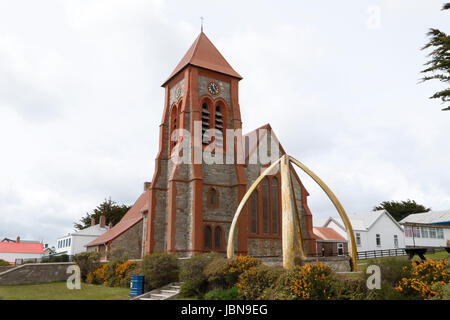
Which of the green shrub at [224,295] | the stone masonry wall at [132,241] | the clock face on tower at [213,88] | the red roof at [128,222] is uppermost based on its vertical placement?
the clock face on tower at [213,88]

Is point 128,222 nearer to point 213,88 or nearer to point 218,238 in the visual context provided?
point 218,238

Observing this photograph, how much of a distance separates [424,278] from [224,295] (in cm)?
780

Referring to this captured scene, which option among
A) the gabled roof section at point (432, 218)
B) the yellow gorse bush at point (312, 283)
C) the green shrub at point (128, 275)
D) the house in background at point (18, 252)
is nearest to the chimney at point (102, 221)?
the house in background at point (18, 252)

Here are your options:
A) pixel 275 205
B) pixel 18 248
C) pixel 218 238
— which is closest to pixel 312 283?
pixel 218 238

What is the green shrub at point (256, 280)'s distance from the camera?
14.9m

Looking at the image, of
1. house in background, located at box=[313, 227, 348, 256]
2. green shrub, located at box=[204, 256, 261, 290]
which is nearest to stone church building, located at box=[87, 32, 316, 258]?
green shrub, located at box=[204, 256, 261, 290]

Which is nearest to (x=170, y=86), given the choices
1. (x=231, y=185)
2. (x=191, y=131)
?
(x=191, y=131)

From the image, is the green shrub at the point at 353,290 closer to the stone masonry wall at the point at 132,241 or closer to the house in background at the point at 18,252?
the stone masonry wall at the point at 132,241

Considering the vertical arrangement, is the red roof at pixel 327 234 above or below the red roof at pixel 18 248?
above

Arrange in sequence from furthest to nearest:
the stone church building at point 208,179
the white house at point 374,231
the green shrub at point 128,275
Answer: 1. the white house at point 374,231
2. the stone church building at point 208,179
3. the green shrub at point 128,275

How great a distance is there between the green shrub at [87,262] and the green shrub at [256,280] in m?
17.5

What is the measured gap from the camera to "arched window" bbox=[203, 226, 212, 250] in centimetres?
2819

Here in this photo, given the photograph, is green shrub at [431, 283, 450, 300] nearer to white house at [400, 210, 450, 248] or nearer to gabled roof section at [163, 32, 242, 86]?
gabled roof section at [163, 32, 242, 86]

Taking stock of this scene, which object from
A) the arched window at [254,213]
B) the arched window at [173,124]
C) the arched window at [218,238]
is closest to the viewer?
the arched window at [218,238]
